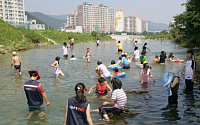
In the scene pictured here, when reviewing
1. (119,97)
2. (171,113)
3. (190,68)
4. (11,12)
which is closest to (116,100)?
(119,97)

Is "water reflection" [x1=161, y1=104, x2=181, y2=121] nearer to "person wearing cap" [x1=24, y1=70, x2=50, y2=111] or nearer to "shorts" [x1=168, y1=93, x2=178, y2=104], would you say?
"shorts" [x1=168, y1=93, x2=178, y2=104]

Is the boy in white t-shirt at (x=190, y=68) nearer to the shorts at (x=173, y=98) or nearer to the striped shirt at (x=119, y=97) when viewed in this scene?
the shorts at (x=173, y=98)

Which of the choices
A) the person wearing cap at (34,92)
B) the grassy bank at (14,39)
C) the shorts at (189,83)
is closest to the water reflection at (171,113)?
the shorts at (189,83)

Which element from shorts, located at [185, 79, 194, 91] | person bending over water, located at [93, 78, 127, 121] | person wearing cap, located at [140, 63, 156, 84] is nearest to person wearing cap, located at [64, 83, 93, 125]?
person bending over water, located at [93, 78, 127, 121]

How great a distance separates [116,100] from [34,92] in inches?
106

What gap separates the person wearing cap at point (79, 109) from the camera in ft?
15.6

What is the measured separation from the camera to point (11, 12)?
136m

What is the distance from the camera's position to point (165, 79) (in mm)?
7629

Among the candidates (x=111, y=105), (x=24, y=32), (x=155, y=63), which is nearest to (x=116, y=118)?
(x=111, y=105)

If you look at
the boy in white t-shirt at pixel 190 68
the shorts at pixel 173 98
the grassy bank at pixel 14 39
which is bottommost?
the shorts at pixel 173 98

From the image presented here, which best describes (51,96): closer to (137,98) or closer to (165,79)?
(137,98)

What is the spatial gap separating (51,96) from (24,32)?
186ft

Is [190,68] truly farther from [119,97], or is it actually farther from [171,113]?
[119,97]

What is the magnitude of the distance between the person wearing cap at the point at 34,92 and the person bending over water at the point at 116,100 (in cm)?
195
